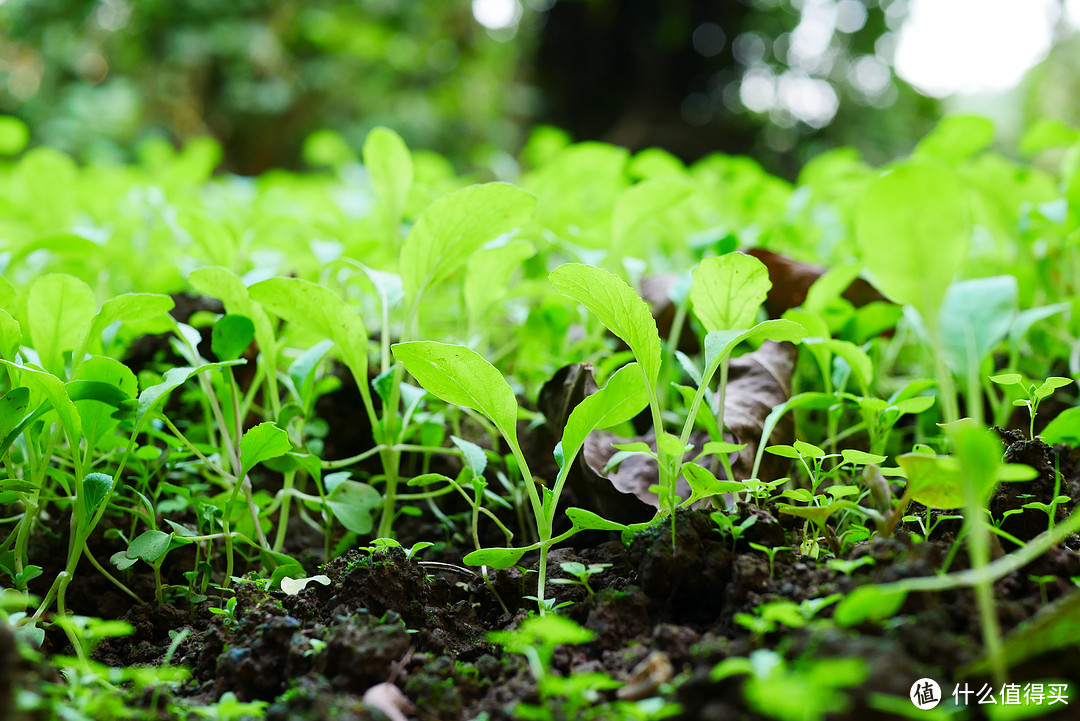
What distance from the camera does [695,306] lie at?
0.81 metres

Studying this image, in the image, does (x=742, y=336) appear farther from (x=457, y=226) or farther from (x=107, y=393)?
(x=107, y=393)

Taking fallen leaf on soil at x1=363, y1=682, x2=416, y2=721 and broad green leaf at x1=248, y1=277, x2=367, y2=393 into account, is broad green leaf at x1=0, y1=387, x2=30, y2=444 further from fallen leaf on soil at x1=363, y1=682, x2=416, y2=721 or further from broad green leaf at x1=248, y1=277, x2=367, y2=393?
fallen leaf on soil at x1=363, y1=682, x2=416, y2=721

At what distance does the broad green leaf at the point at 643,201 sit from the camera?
1034 millimetres

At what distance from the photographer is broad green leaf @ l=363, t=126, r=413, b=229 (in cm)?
111

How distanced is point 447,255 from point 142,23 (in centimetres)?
454

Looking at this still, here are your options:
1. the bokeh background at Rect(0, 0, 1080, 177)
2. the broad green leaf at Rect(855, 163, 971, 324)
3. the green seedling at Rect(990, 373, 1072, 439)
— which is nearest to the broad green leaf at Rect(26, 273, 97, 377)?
the broad green leaf at Rect(855, 163, 971, 324)

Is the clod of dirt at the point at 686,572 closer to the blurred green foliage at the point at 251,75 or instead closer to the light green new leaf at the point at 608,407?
the light green new leaf at the point at 608,407

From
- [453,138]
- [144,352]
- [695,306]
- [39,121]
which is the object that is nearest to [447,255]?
[695,306]

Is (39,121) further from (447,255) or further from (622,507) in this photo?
(622,507)

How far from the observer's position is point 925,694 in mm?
478

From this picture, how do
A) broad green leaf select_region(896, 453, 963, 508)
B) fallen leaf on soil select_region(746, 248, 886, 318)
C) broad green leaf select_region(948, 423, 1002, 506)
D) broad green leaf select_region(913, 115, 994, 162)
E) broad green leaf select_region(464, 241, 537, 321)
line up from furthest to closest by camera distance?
broad green leaf select_region(913, 115, 994, 162) < fallen leaf on soil select_region(746, 248, 886, 318) < broad green leaf select_region(464, 241, 537, 321) < broad green leaf select_region(896, 453, 963, 508) < broad green leaf select_region(948, 423, 1002, 506)

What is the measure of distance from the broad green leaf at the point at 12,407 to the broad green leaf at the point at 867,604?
79 centimetres

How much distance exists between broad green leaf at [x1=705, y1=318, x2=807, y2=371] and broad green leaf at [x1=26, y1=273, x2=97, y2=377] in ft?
2.27

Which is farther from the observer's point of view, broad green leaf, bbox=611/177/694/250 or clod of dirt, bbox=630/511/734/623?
broad green leaf, bbox=611/177/694/250
